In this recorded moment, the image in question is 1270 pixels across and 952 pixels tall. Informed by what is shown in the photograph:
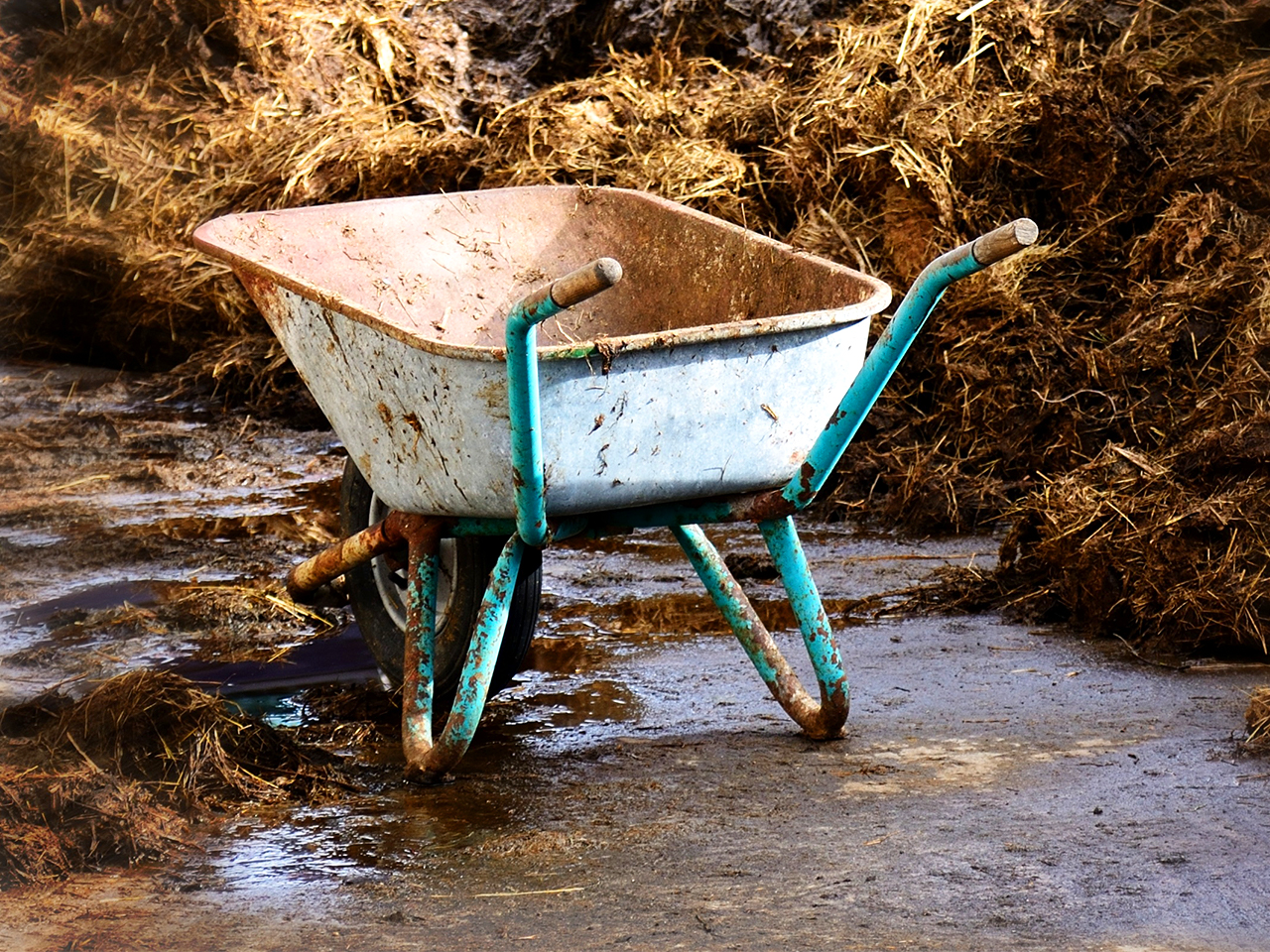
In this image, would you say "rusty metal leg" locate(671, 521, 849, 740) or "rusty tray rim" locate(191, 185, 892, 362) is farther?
"rusty metal leg" locate(671, 521, 849, 740)

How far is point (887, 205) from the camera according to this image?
5.34 m

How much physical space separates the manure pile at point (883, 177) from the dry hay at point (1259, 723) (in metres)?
0.48

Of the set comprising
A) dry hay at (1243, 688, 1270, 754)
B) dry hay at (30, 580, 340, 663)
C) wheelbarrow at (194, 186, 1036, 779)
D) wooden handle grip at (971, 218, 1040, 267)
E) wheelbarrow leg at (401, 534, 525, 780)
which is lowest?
dry hay at (1243, 688, 1270, 754)

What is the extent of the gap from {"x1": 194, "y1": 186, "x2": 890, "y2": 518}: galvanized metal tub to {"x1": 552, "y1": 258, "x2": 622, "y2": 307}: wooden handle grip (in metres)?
0.25

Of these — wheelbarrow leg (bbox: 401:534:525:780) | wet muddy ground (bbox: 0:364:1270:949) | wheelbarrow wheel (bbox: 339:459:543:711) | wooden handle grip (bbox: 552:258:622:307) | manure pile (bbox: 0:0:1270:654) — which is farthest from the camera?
manure pile (bbox: 0:0:1270:654)

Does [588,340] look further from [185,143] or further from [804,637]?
[185,143]

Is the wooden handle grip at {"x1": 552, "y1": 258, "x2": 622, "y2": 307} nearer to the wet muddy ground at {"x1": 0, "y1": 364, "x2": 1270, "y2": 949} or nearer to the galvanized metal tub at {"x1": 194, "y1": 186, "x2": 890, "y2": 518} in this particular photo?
the galvanized metal tub at {"x1": 194, "y1": 186, "x2": 890, "y2": 518}

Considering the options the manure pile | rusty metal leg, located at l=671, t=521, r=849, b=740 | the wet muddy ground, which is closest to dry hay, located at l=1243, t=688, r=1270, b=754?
the wet muddy ground

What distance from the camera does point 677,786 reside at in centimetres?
275

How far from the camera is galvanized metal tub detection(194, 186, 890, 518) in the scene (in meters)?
2.48

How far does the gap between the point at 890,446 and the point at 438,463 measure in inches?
97.8

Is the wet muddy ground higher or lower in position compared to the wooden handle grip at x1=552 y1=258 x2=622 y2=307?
lower

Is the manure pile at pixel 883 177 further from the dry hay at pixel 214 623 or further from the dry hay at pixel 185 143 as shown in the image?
the dry hay at pixel 214 623

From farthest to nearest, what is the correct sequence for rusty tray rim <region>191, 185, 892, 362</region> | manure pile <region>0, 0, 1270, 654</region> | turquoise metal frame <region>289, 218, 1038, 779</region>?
manure pile <region>0, 0, 1270, 654</region>
turquoise metal frame <region>289, 218, 1038, 779</region>
rusty tray rim <region>191, 185, 892, 362</region>
